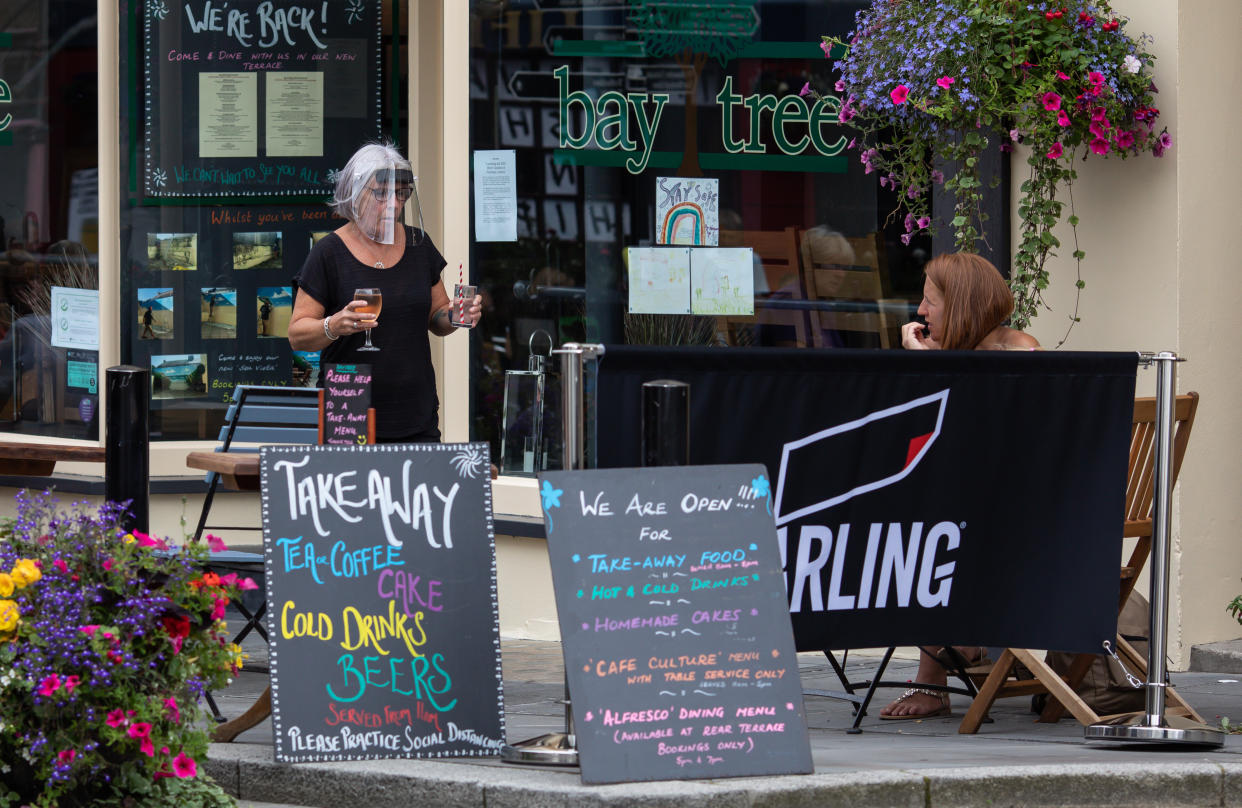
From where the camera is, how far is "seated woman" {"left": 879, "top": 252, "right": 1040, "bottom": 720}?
19.1 feet

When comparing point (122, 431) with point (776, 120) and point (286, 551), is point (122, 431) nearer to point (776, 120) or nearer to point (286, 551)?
point (286, 551)

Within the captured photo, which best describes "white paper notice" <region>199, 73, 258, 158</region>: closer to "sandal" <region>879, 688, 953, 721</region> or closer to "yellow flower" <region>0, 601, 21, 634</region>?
"sandal" <region>879, 688, 953, 721</region>

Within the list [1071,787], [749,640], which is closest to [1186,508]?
[1071,787]

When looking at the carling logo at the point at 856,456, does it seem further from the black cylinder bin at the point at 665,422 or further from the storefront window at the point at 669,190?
the storefront window at the point at 669,190

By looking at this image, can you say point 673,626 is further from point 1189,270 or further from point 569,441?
point 1189,270

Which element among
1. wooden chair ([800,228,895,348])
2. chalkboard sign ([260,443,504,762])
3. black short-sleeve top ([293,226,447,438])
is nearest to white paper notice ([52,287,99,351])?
black short-sleeve top ([293,226,447,438])

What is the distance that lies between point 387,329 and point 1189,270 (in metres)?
3.03

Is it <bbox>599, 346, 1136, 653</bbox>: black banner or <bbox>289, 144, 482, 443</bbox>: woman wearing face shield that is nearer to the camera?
<bbox>599, 346, 1136, 653</bbox>: black banner

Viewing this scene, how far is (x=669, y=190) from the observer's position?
309 inches

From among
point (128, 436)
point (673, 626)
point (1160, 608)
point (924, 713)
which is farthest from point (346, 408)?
point (1160, 608)

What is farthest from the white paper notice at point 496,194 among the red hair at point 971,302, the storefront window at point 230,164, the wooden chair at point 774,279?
the red hair at point 971,302

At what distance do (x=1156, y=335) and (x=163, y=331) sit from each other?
15.0ft

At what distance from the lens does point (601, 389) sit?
4.73m

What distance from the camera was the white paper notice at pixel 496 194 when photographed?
26.7ft
